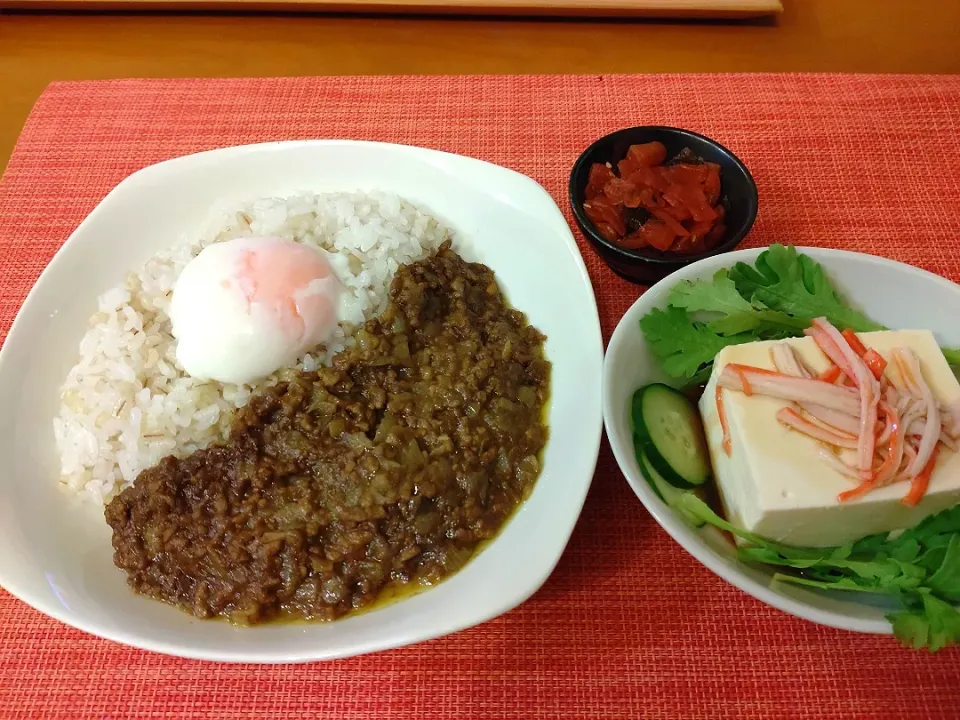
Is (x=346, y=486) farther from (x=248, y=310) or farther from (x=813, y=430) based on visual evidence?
(x=813, y=430)

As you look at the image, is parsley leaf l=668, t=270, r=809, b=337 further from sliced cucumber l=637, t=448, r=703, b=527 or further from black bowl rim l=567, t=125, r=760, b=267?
sliced cucumber l=637, t=448, r=703, b=527

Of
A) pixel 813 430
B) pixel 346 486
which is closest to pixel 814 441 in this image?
pixel 813 430

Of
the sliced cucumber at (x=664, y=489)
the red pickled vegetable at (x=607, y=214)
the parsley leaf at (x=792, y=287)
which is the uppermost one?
the parsley leaf at (x=792, y=287)

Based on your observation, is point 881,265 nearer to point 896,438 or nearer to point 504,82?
point 896,438

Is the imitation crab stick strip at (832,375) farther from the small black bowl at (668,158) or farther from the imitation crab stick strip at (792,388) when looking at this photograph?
the small black bowl at (668,158)

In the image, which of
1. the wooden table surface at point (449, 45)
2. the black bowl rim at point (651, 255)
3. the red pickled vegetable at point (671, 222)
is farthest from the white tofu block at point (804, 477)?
the wooden table surface at point (449, 45)

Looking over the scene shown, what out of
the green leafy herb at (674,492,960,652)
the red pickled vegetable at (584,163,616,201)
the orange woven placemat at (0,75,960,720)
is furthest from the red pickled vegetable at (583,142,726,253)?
the green leafy herb at (674,492,960,652)

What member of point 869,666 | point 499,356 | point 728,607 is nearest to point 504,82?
point 499,356
